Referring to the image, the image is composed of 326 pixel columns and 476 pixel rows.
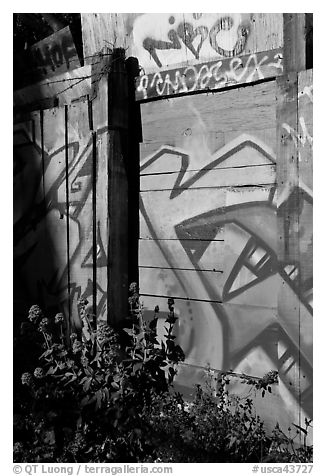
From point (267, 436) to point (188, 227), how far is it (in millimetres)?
1431

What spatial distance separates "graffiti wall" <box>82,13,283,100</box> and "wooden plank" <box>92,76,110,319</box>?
0.95 feet

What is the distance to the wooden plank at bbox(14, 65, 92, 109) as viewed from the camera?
3.91m

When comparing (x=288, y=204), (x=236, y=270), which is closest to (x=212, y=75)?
(x=288, y=204)

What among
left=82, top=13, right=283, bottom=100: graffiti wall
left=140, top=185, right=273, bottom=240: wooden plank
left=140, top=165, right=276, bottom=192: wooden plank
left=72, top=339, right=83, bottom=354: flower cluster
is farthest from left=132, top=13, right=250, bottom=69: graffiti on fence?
left=72, top=339, right=83, bottom=354: flower cluster

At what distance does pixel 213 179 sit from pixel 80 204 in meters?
1.07

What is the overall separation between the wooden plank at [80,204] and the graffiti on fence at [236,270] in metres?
0.42

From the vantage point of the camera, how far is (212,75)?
11.0ft

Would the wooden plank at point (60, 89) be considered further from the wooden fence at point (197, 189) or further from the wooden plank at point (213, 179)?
the wooden plank at point (213, 179)

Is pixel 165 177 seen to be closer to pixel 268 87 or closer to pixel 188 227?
pixel 188 227

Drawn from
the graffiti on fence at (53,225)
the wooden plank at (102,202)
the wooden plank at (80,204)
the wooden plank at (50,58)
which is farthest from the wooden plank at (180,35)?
the graffiti on fence at (53,225)

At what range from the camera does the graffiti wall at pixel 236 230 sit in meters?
3.00

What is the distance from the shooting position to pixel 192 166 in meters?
3.48

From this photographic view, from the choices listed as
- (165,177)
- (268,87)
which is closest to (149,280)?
(165,177)

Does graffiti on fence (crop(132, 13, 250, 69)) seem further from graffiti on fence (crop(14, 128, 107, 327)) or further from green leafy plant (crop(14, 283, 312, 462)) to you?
green leafy plant (crop(14, 283, 312, 462))
